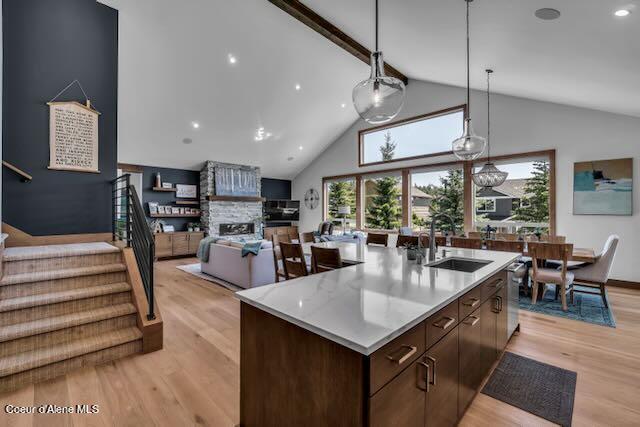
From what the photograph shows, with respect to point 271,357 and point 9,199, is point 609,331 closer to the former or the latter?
point 271,357

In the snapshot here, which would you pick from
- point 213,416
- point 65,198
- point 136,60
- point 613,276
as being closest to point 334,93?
point 136,60

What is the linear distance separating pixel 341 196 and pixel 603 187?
20.5 ft

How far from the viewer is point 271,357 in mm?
1323

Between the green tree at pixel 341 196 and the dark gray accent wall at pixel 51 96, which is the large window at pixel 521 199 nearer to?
the green tree at pixel 341 196

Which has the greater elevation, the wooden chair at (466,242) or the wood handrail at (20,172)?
the wood handrail at (20,172)

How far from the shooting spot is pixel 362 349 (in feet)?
3.01

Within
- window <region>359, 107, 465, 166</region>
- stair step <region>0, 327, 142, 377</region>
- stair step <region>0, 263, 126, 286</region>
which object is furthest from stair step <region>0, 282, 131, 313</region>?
window <region>359, 107, 465, 166</region>

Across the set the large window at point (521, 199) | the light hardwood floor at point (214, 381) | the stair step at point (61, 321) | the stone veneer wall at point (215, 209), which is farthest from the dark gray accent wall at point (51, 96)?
the large window at point (521, 199)

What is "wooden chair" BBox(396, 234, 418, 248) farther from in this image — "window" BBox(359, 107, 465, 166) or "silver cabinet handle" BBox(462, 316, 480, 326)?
"window" BBox(359, 107, 465, 166)

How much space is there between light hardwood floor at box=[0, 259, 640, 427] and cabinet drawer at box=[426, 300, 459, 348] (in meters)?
0.82

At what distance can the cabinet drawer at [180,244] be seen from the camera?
7927 millimetres

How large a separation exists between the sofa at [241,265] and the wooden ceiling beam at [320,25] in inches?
149

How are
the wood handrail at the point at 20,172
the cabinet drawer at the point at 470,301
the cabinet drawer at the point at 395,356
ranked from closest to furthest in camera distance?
1. the cabinet drawer at the point at 395,356
2. the cabinet drawer at the point at 470,301
3. the wood handrail at the point at 20,172

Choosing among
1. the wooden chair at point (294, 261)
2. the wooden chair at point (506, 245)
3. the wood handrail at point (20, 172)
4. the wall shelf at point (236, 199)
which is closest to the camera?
the wooden chair at point (294, 261)
